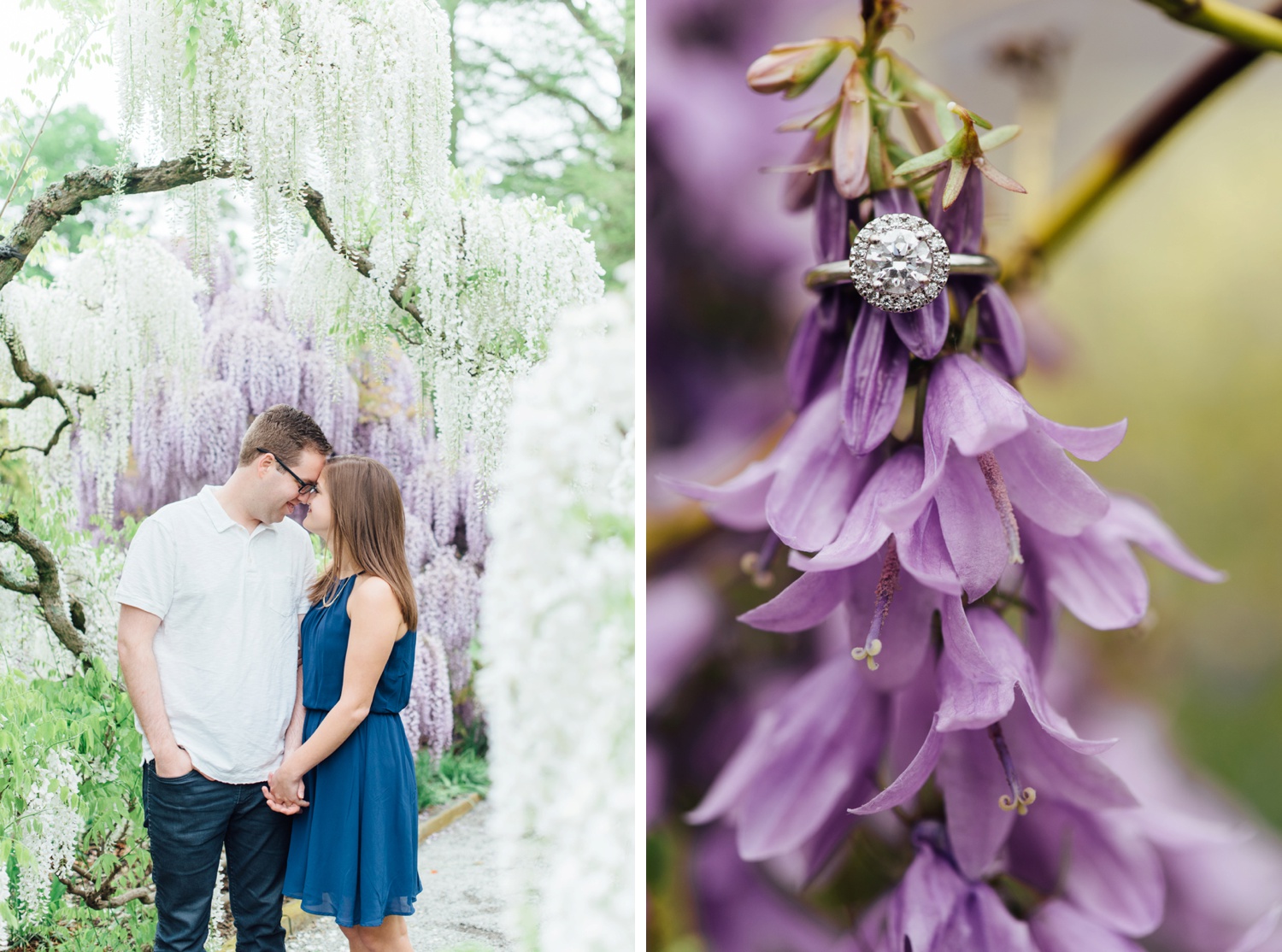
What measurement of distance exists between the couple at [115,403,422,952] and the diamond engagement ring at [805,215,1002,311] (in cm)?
73

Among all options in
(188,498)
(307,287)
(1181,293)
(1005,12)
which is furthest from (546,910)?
(1005,12)

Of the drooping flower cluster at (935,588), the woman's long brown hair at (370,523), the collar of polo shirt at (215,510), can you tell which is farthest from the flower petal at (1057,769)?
the collar of polo shirt at (215,510)

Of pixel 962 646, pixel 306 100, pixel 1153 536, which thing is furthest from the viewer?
pixel 306 100

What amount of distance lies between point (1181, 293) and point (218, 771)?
4.52 feet

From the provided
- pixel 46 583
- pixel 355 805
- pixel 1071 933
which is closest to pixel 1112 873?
pixel 1071 933

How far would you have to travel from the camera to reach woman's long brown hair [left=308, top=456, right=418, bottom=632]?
1162 mm

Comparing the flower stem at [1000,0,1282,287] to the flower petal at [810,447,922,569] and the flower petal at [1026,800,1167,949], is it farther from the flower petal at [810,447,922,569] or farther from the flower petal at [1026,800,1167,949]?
the flower petal at [1026,800,1167,949]

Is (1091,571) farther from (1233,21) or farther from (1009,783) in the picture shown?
(1233,21)

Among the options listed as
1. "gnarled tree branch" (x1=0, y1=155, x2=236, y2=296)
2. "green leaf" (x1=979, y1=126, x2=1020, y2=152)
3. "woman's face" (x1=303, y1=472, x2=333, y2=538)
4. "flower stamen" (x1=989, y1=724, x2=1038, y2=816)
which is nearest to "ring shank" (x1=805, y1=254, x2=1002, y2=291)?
"green leaf" (x1=979, y1=126, x2=1020, y2=152)

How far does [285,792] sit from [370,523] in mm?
414

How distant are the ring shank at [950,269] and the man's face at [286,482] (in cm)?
77

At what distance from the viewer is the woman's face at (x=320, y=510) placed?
1178 millimetres

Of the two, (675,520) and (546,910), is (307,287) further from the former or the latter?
(546,910)

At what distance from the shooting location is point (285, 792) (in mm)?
1168
